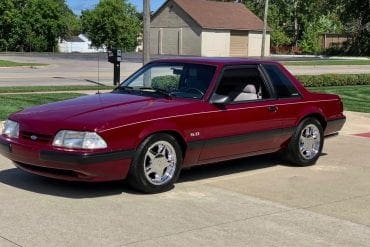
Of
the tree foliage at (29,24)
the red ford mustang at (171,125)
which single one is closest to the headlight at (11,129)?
the red ford mustang at (171,125)

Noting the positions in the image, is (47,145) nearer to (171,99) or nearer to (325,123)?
(171,99)

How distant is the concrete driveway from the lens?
5.20 metres

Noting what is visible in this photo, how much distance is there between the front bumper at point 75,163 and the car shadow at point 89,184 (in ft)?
0.93

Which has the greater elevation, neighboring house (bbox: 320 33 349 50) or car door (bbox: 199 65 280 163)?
neighboring house (bbox: 320 33 349 50)

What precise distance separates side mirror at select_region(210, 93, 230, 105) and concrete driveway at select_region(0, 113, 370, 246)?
0.93 m

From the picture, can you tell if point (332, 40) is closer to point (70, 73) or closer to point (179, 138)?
point (70, 73)

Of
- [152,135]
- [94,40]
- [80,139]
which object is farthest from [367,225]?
[94,40]

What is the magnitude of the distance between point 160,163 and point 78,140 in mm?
953

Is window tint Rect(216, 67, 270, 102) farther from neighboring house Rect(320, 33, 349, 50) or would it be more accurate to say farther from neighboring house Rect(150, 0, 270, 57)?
neighboring house Rect(320, 33, 349, 50)

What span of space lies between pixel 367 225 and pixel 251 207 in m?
1.12

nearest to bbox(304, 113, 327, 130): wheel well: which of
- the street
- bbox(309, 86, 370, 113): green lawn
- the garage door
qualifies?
bbox(309, 86, 370, 113): green lawn

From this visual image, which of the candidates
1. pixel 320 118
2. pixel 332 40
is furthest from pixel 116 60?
pixel 332 40

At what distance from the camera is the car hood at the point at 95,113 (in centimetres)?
623

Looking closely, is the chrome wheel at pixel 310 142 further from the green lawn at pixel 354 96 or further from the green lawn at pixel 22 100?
the green lawn at pixel 354 96
